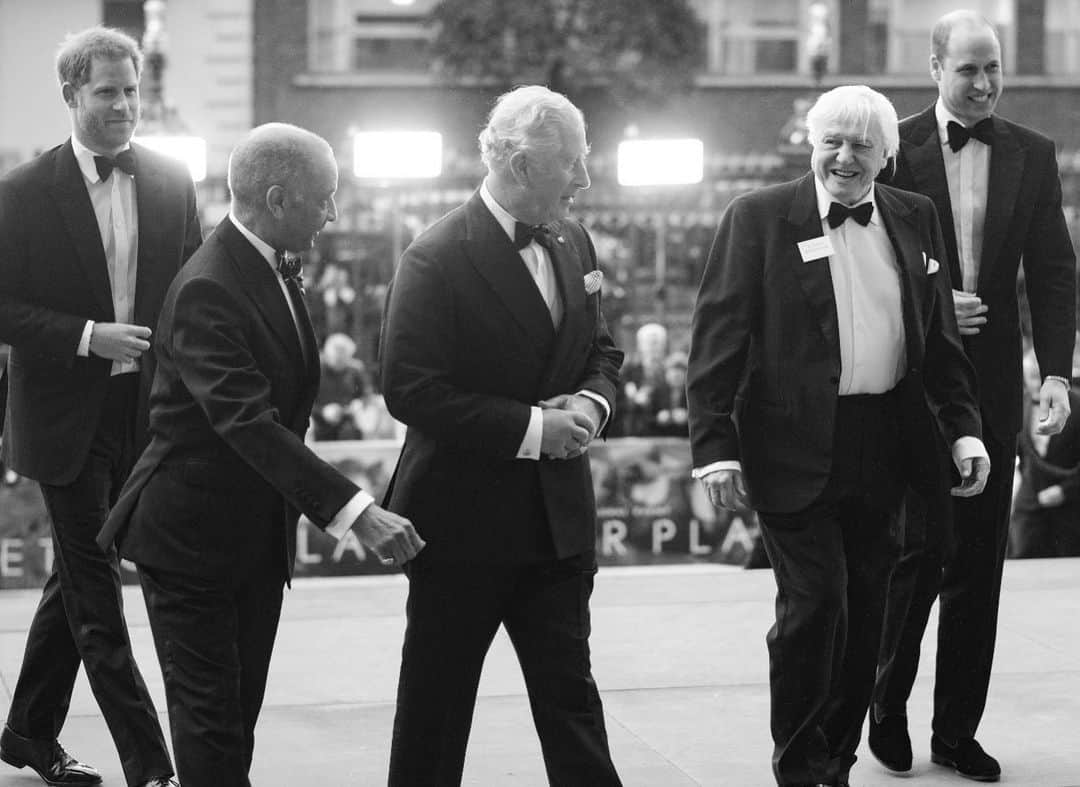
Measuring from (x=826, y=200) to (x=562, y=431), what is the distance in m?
1.07

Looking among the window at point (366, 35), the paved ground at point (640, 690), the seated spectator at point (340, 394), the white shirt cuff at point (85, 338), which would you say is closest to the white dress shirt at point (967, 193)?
the paved ground at point (640, 690)

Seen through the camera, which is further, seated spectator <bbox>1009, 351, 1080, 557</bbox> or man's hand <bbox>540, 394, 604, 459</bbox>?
seated spectator <bbox>1009, 351, 1080, 557</bbox>

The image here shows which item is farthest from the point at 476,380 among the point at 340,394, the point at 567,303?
the point at 340,394

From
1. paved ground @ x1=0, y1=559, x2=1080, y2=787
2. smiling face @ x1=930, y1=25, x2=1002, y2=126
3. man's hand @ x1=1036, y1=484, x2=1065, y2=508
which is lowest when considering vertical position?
paved ground @ x1=0, y1=559, x2=1080, y2=787

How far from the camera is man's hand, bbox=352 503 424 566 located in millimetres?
3512

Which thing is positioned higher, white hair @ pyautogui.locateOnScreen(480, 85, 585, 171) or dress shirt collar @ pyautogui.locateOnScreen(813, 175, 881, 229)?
white hair @ pyautogui.locateOnScreen(480, 85, 585, 171)

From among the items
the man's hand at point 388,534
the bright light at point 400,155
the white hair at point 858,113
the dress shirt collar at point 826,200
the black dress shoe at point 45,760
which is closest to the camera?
the man's hand at point 388,534

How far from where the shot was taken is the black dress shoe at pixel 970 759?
4879 mm

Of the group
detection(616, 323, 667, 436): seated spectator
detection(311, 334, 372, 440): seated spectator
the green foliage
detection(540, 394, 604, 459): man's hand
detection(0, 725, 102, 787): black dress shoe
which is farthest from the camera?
the green foliage

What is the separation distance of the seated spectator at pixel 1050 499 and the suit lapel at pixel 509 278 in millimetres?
6615

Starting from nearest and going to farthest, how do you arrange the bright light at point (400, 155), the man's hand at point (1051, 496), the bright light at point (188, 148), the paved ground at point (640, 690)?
the paved ground at point (640, 690), the man's hand at point (1051, 496), the bright light at point (188, 148), the bright light at point (400, 155)

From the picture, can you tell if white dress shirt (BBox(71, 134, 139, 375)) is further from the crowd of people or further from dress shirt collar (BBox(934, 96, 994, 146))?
dress shirt collar (BBox(934, 96, 994, 146))

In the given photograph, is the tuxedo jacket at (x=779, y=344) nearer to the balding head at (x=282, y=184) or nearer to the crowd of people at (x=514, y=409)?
the crowd of people at (x=514, y=409)

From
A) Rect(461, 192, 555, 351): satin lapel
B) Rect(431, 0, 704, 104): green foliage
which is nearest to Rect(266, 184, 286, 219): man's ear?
Rect(461, 192, 555, 351): satin lapel
